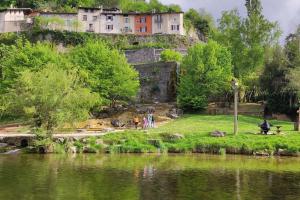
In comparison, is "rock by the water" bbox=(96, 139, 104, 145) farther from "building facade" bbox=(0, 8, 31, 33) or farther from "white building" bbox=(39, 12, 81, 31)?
"building facade" bbox=(0, 8, 31, 33)

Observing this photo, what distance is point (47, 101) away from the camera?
40250 mm

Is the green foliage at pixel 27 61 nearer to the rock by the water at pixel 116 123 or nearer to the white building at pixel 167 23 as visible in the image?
the rock by the water at pixel 116 123

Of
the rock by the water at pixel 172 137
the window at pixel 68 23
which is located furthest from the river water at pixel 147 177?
the window at pixel 68 23

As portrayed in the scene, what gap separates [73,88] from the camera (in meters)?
44.7

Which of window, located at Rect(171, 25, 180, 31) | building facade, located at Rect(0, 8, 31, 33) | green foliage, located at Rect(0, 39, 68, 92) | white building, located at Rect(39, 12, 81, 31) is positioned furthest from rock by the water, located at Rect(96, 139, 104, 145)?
building facade, located at Rect(0, 8, 31, 33)

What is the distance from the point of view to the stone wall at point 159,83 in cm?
6956

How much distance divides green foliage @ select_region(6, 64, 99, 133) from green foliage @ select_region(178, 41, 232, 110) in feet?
67.2

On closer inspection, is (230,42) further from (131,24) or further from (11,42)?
(11,42)

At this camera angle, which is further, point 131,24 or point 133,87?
point 131,24

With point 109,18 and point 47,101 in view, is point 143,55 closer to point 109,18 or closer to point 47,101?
point 109,18

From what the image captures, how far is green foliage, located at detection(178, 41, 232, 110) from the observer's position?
6003cm

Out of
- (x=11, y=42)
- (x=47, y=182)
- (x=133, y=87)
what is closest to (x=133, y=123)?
(x=133, y=87)

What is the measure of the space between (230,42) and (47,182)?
52762mm

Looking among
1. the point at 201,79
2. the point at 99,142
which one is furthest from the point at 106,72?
the point at 99,142
